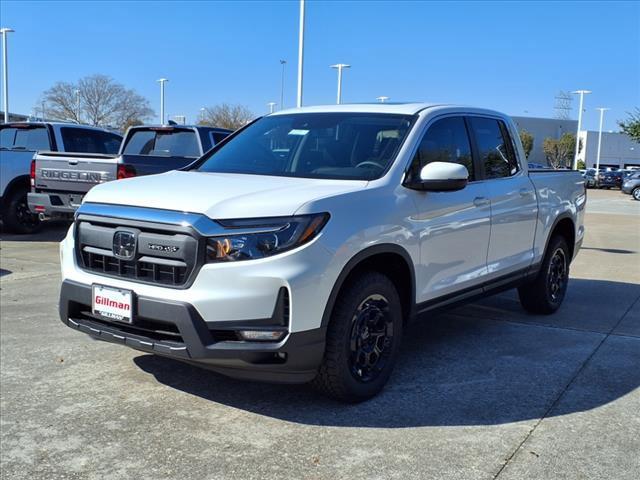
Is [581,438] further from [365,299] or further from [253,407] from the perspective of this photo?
[253,407]

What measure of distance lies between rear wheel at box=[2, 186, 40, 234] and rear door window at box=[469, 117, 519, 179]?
874 centimetres

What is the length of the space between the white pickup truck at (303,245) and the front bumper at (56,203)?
514cm

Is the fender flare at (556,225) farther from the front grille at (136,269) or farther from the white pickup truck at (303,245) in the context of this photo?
the front grille at (136,269)

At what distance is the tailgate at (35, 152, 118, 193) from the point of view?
9.03 metres

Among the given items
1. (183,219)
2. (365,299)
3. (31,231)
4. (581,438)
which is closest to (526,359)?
(581,438)

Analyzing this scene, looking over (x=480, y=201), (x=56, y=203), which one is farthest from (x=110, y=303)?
(x=56, y=203)

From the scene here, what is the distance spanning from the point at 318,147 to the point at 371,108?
0.58 metres

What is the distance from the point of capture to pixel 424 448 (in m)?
3.47

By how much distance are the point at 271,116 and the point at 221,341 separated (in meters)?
2.48

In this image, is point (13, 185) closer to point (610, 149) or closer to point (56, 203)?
point (56, 203)

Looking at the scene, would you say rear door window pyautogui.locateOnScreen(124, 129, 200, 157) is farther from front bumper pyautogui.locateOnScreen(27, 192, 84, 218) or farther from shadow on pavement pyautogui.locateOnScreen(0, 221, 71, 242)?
shadow on pavement pyautogui.locateOnScreen(0, 221, 71, 242)

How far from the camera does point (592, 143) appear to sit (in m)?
96.9

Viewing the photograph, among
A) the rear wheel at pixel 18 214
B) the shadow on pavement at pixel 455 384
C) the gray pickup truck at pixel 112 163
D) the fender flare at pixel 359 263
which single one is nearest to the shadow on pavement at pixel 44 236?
the rear wheel at pixel 18 214

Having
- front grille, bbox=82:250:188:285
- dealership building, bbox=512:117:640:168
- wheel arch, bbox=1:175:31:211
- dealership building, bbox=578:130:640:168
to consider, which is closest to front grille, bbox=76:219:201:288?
front grille, bbox=82:250:188:285
